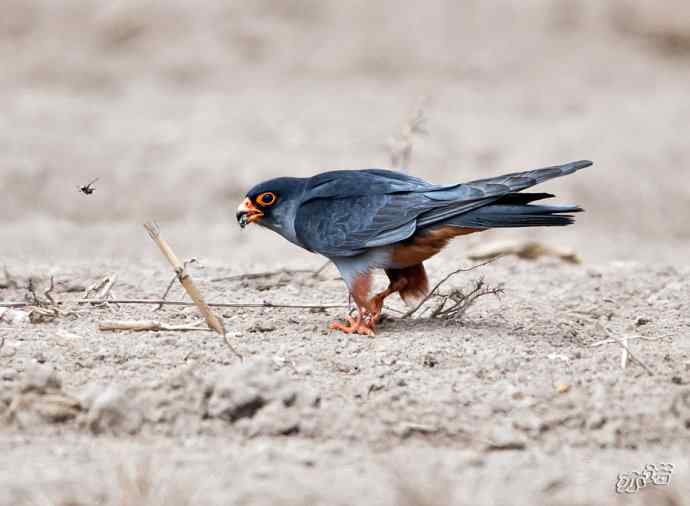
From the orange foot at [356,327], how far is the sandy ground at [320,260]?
10 cm

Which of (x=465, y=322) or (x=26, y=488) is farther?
(x=465, y=322)

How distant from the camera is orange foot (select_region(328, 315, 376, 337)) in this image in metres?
5.40

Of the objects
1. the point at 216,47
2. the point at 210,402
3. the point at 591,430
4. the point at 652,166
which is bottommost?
the point at 591,430

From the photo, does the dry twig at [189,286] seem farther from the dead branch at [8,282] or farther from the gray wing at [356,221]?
the dead branch at [8,282]

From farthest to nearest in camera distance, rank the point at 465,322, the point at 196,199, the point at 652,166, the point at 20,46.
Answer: the point at 20,46
the point at 652,166
the point at 196,199
the point at 465,322

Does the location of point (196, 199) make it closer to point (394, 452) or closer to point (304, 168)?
point (304, 168)

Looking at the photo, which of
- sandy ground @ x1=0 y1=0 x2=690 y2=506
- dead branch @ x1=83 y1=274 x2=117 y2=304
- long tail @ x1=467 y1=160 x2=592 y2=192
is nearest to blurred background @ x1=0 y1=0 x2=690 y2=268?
sandy ground @ x1=0 y1=0 x2=690 y2=506

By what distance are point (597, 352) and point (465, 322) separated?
0.82 metres

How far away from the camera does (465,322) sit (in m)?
5.63

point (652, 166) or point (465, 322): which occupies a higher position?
point (652, 166)

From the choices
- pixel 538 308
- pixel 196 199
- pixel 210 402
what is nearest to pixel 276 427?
pixel 210 402

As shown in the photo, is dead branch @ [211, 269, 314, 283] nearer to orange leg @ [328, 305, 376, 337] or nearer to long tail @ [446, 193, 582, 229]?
orange leg @ [328, 305, 376, 337]

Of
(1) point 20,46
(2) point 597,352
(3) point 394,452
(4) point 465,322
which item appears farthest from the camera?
(1) point 20,46

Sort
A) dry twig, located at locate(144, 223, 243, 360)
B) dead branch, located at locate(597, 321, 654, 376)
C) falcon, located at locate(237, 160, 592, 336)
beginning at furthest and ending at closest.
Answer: falcon, located at locate(237, 160, 592, 336) → dry twig, located at locate(144, 223, 243, 360) → dead branch, located at locate(597, 321, 654, 376)
